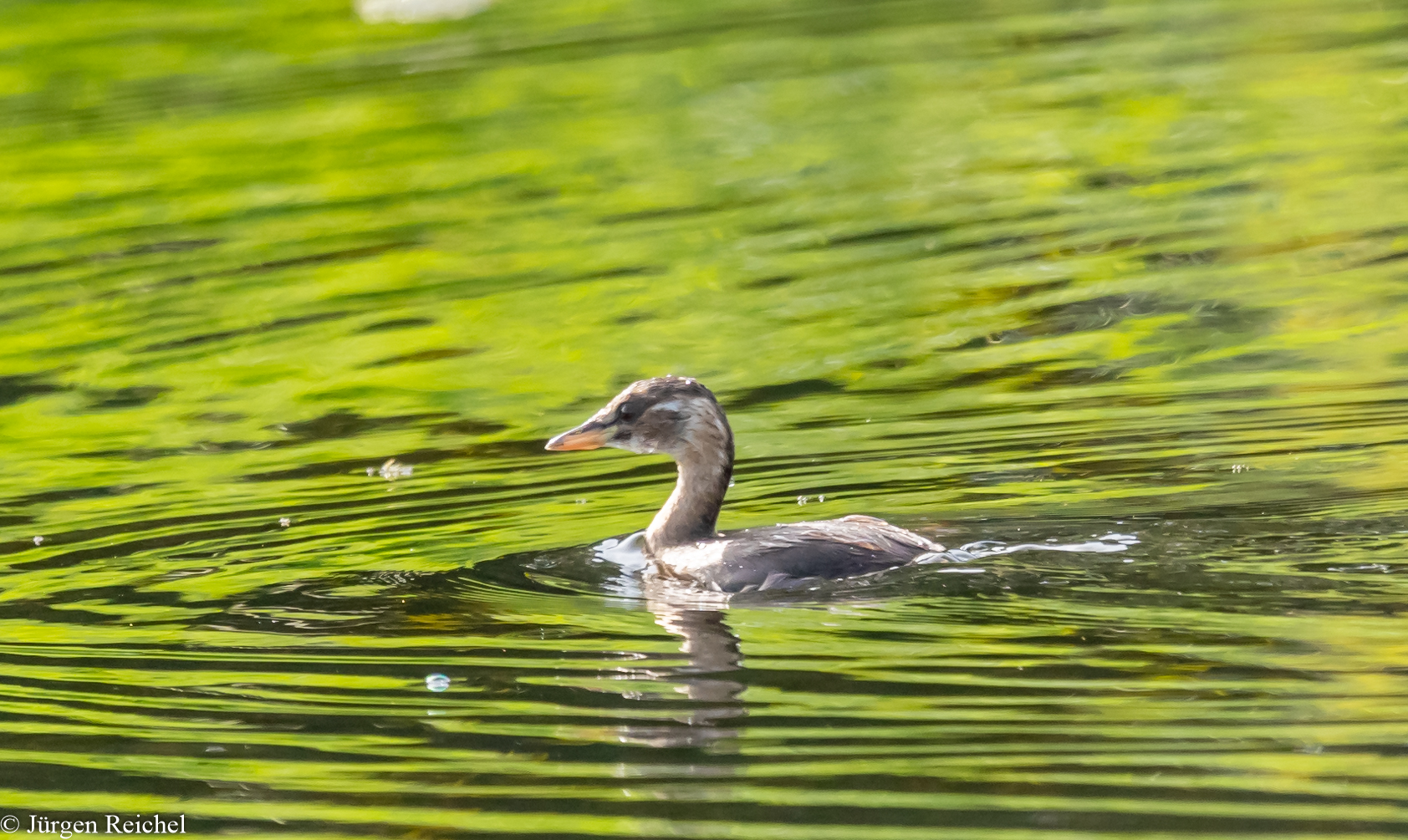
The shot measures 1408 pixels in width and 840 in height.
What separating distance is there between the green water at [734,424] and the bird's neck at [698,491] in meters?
0.35

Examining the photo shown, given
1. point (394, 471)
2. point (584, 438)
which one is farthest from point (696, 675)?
point (394, 471)

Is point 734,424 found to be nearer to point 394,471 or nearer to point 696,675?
point 394,471

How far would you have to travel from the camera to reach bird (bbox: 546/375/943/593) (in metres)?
8.00

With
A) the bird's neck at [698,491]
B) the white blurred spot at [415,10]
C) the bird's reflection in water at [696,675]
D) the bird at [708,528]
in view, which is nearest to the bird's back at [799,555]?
the bird at [708,528]

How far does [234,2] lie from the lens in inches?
1035

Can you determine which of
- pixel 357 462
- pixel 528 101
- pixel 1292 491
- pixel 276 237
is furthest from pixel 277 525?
pixel 528 101

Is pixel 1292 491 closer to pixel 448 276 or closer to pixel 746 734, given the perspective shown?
pixel 746 734

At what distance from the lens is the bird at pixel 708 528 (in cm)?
800

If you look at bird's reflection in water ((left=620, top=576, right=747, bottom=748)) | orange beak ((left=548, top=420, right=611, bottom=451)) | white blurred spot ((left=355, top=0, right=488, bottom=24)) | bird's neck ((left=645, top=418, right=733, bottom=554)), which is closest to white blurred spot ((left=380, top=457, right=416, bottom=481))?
orange beak ((left=548, top=420, right=611, bottom=451))

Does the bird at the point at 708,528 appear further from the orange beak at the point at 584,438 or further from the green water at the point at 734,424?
the green water at the point at 734,424

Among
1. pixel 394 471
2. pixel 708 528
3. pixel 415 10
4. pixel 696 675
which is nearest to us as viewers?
pixel 696 675

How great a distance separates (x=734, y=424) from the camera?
1084 cm

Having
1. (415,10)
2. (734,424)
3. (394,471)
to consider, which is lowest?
(734,424)

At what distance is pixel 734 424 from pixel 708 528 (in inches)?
87.5
